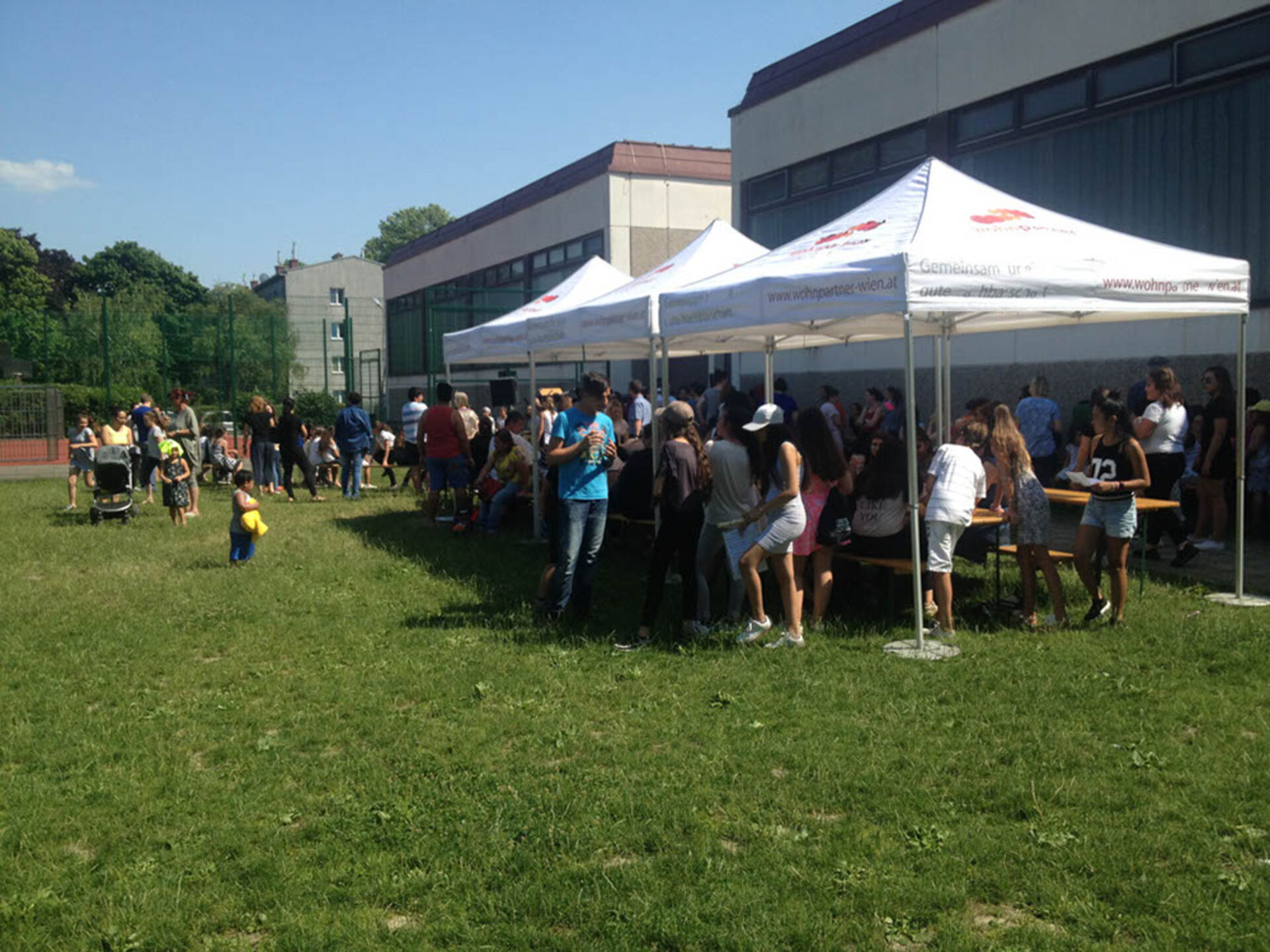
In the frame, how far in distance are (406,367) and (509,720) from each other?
1375 inches

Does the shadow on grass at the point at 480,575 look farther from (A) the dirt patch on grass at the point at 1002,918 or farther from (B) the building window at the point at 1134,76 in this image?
(B) the building window at the point at 1134,76

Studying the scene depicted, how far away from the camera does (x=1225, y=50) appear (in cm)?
1295

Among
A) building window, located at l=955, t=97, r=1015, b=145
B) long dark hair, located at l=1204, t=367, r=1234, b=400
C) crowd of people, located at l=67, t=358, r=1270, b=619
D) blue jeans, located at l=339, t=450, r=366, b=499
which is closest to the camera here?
crowd of people, located at l=67, t=358, r=1270, b=619

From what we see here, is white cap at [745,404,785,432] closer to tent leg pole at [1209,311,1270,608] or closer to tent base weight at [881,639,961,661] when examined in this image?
tent base weight at [881,639,961,661]

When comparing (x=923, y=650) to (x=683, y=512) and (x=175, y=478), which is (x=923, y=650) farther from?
(x=175, y=478)

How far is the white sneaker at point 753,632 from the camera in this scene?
726cm

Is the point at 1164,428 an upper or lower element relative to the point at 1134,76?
lower

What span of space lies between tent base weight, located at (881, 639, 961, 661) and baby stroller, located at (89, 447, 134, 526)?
11056mm

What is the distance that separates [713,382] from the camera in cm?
1831

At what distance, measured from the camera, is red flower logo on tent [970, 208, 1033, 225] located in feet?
25.4

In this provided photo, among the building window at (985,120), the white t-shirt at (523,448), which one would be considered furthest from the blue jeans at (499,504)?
the building window at (985,120)

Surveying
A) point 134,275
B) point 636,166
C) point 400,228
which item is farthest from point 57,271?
point 636,166

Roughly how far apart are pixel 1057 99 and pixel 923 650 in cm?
1162

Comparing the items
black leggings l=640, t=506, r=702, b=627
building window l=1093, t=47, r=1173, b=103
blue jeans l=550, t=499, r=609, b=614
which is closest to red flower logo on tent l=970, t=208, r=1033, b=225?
black leggings l=640, t=506, r=702, b=627
